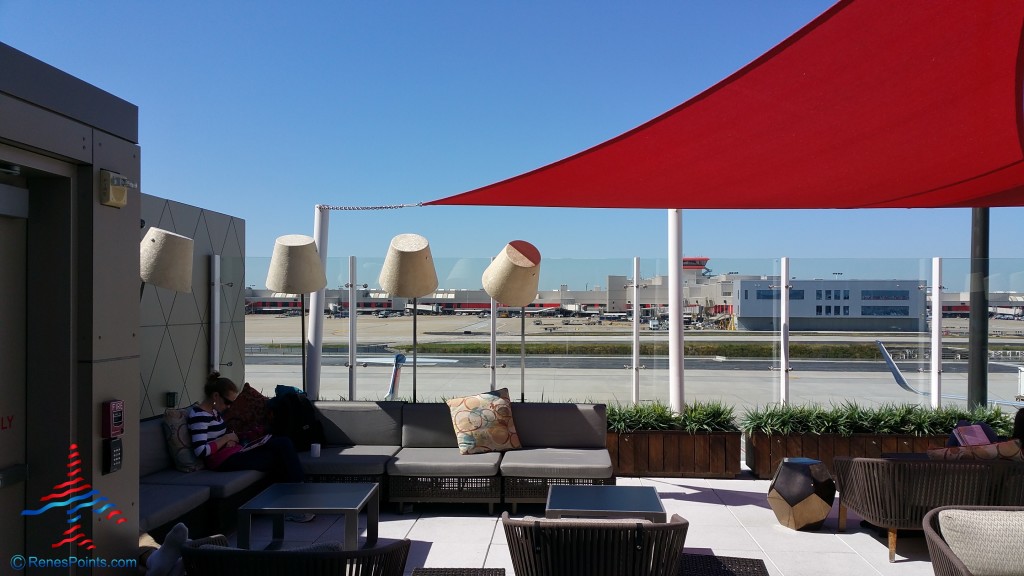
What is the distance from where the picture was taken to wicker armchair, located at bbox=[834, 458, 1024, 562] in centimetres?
409

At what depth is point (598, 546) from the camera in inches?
114

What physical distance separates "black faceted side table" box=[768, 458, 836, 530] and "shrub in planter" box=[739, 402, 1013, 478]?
1.22 meters

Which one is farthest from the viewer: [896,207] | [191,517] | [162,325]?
[162,325]

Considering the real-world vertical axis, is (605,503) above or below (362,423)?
below

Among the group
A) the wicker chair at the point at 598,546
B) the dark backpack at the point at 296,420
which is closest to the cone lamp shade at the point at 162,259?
the dark backpack at the point at 296,420

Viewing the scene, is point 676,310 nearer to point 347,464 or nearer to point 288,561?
point 347,464

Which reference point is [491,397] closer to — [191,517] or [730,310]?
[191,517]

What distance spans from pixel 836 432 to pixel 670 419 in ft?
4.54

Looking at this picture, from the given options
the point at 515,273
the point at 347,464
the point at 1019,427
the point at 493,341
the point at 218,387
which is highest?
the point at 515,273

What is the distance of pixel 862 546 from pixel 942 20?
3310 millimetres

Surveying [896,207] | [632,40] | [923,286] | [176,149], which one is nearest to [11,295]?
[176,149]

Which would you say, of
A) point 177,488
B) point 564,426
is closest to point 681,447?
point 564,426

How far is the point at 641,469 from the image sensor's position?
247 inches

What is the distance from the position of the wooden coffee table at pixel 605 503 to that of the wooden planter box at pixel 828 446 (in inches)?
80.5
